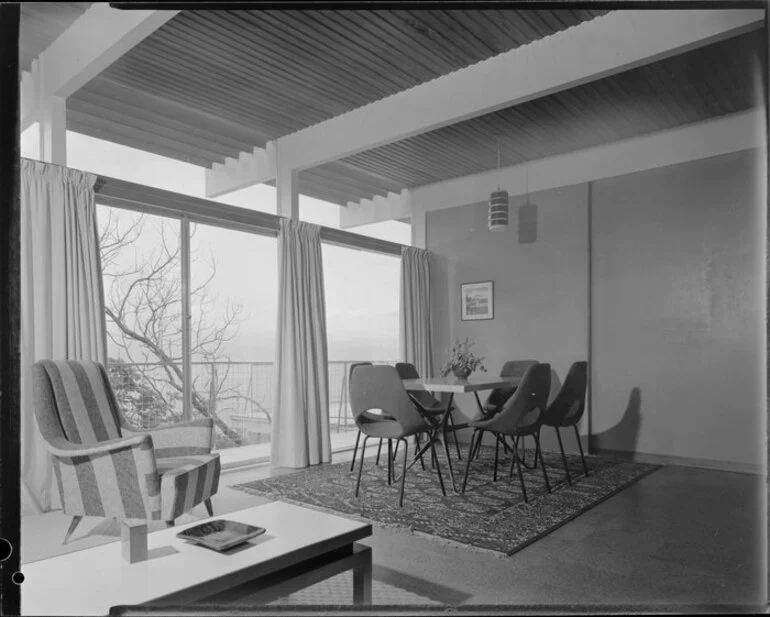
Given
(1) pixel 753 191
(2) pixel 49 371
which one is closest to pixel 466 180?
(2) pixel 49 371

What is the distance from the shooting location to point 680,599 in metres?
0.95

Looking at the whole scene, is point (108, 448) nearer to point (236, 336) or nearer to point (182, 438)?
point (182, 438)

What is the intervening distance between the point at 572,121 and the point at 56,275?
3.48 metres

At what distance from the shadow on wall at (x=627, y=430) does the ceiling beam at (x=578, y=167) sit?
178cm

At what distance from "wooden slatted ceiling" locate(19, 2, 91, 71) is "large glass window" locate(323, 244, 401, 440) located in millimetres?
3345

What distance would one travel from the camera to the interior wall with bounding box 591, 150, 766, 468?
12.2 ft

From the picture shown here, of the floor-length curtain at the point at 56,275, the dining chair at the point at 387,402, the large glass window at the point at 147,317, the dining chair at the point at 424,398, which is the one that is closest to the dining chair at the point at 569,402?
the dining chair at the point at 424,398

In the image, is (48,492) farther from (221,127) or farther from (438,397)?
(438,397)

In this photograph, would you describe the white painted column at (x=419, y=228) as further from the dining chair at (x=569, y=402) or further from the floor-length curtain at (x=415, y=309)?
the dining chair at (x=569, y=402)

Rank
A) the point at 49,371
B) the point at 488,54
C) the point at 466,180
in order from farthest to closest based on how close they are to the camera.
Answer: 1. the point at 466,180
2. the point at 488,54
3. the point at 49,371

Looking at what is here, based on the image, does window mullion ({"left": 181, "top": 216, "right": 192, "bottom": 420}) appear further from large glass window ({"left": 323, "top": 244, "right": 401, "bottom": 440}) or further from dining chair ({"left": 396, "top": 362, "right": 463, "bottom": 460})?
dining chair ({"left": 396, "top": 362, "right": 463, "bottom": 460})

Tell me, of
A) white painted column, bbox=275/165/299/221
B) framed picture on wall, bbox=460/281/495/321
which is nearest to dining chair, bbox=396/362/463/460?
framed picture on wall, bbox=460/281/495/321

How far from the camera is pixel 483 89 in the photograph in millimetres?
3082

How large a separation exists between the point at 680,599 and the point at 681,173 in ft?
12.4
